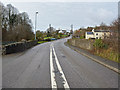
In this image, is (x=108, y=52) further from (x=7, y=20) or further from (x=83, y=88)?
(x=7, y=20)

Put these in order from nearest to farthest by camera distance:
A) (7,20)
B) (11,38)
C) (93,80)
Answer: (93,80) < (11,38) < (7,20)

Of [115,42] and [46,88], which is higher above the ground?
[115,42]

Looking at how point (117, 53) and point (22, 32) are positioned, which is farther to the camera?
point (22, 32)

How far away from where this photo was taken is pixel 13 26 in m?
40.1

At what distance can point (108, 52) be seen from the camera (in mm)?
10688

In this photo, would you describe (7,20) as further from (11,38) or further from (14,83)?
(14,83)

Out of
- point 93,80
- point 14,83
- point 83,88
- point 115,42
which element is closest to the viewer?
point 83,88

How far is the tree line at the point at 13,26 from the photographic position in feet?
109

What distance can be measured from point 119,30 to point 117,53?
1.67 m

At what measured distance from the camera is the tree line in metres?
33.2

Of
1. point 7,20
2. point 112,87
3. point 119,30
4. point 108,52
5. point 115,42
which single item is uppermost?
point 7,20

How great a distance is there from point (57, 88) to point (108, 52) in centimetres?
744

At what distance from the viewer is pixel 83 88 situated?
450cm

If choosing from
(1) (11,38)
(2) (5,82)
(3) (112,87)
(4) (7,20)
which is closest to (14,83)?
(2) (5,82)
